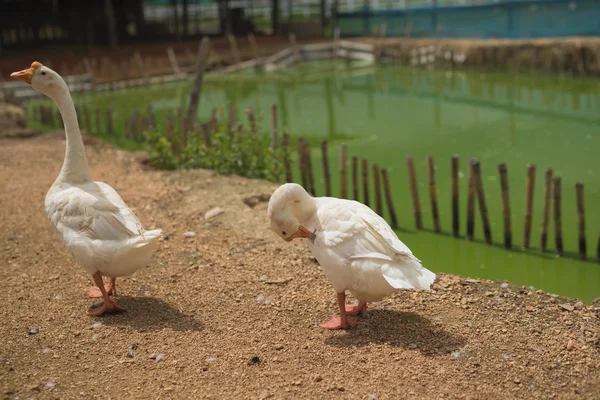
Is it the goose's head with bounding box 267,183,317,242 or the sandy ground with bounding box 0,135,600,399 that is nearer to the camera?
the sandy ground with bounding box 0,135,600,399

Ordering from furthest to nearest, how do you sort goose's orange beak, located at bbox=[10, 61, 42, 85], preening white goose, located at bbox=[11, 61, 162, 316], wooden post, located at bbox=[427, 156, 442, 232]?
1. wooden post, located at bbox=[427, 156, 442, 232]
2. goose's orange beak, located at bbox=[10, 61, 42, 85]
3. preening white goose, located at bbox=[11, 61, 162, 316]

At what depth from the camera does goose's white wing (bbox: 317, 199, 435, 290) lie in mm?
4344

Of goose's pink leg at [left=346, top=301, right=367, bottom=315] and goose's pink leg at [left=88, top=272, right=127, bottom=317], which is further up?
goose's pink leg at [left=88, top=272, right=127, bottom=317]

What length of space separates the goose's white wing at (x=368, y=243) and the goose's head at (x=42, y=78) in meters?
2.68

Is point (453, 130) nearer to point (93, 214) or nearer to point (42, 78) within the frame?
point (42, 78)

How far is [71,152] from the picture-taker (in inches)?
222

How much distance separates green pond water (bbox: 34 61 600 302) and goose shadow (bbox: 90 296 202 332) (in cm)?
396

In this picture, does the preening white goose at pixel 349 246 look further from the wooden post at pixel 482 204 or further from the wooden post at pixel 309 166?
the wooden post at pixel 309 166

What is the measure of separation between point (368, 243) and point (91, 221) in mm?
2249

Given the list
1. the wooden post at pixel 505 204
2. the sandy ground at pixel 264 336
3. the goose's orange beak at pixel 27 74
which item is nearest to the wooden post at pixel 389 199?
the wooden post at pixel 505 204

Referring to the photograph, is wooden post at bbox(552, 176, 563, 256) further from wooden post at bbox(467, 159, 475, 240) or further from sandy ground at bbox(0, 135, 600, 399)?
sandy ground at bbox(0, 135, 600, 399)

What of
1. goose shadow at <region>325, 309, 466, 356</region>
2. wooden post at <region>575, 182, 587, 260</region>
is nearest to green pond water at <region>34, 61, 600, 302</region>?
wooden post at <region>575, 182, 587, 260</region>

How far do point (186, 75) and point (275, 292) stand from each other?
23805 millimetres

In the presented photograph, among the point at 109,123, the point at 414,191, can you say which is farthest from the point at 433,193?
the point at 109,123
